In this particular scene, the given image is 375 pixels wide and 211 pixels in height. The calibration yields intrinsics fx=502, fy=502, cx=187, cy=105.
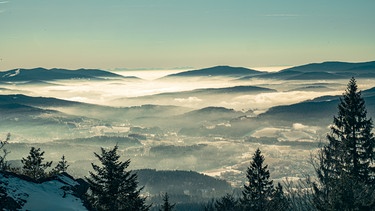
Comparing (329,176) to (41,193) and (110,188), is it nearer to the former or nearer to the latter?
(110,188)

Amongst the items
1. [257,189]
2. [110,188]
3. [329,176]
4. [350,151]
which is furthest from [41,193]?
[257,189]

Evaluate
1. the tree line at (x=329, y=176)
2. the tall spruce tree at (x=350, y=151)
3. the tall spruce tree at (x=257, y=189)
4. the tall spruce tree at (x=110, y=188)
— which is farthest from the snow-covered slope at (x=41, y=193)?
the tall spruce tree at (x=257, y=189)

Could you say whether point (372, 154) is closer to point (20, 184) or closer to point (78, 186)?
point (78, 186)

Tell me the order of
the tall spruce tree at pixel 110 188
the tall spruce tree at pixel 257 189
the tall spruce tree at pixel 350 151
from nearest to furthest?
the tall spruce tree at pixel 110 188
the tall spruce tree at pixel 350 151
the tall spruce tree at pixel 257 189

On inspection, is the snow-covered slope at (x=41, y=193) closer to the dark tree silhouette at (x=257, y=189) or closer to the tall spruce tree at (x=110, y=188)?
the tall spruce tree at (x=110, y=188)

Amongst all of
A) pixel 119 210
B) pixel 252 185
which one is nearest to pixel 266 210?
pixel 252 185
